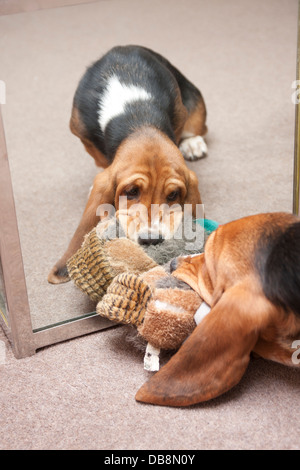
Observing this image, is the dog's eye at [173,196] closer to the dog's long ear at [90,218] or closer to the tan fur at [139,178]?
the tan fur at [139,178]

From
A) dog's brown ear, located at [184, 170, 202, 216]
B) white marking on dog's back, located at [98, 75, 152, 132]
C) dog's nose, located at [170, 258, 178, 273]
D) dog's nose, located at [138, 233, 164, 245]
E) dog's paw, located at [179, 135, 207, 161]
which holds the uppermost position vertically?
white marking on dog's back, located at [98, 75, 152, 132]

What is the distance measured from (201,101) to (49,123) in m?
0.97

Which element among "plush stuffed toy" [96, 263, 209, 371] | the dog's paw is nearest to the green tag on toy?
"plush stuffed toy" [96, 263, 209, 371]

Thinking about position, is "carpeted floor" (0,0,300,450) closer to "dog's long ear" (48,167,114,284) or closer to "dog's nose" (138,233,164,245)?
"dog's long ear" (48,167,114,284)

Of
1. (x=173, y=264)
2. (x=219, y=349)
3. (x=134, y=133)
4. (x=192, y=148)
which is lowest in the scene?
(x=219, y=349)

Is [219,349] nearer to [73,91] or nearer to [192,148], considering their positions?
[192,148]

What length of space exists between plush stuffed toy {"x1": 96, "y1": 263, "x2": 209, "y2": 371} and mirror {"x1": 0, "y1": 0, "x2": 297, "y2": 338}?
335 millimetres

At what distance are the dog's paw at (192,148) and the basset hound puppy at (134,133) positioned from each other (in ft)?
0.36

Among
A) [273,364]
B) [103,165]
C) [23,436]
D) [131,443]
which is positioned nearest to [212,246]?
[273,364]

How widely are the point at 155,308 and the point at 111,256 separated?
1.05 feet

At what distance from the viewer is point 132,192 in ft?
8.20

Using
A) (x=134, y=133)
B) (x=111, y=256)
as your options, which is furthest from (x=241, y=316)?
(x=134, y=133)

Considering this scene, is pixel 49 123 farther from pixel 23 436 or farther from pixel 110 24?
pixel 23 436

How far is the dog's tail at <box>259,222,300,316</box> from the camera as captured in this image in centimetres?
174
